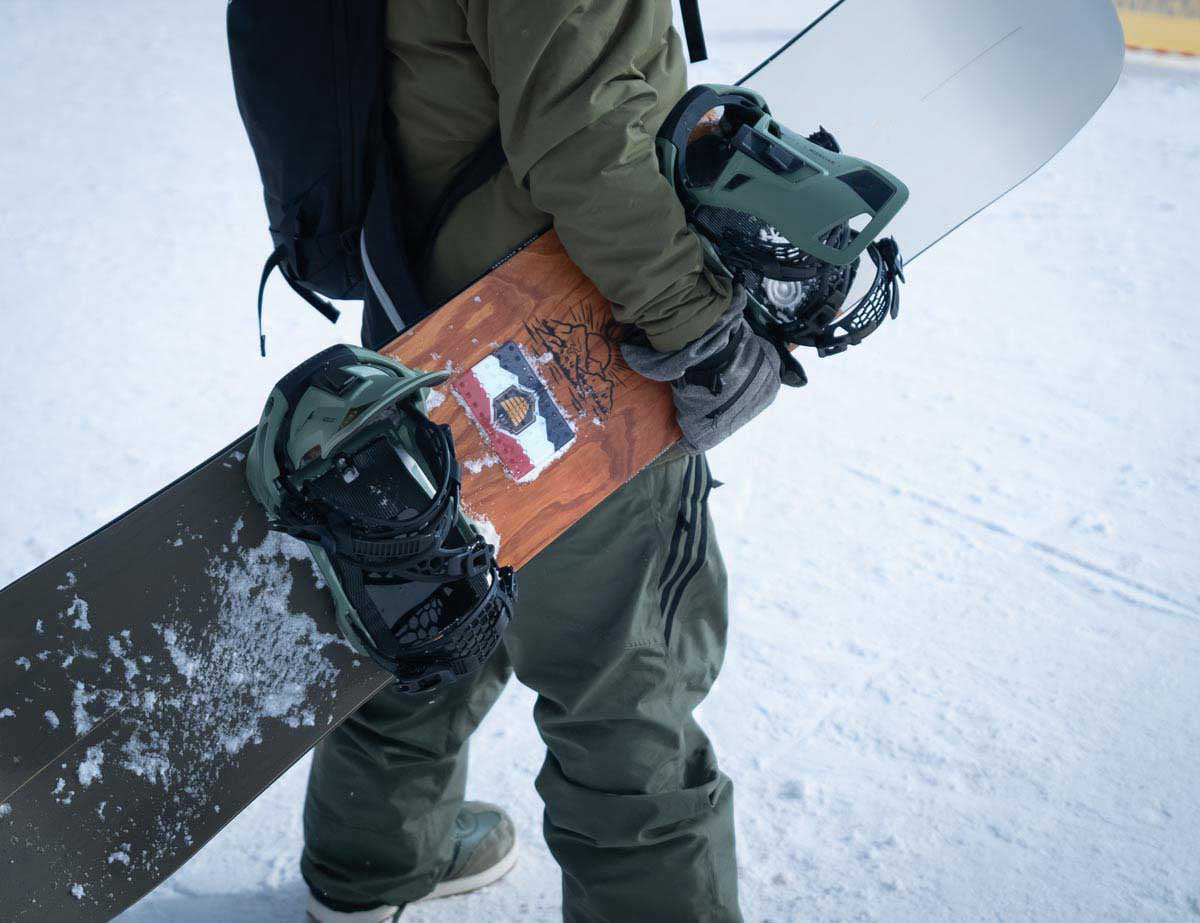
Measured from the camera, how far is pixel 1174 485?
7.94ft

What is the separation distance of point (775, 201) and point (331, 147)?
0.52 m

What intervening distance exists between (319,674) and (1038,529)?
1.69 metres

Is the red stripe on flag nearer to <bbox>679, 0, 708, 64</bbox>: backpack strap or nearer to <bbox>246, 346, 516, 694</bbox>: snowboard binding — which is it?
<bbox>246, 346, 516, 694</bbox>: snowboard binding

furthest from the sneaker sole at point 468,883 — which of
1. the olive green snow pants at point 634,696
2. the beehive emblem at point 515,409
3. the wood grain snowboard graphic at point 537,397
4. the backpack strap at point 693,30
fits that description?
the backpack strap at point 693,30

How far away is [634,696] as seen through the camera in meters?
1.29

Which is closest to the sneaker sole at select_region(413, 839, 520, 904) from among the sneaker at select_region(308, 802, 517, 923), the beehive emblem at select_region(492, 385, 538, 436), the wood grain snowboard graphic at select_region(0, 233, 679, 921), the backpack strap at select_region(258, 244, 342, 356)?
the sneaker at select_region(308, 802, 517, 923)

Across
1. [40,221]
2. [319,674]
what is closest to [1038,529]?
[319,674]

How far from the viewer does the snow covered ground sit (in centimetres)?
166

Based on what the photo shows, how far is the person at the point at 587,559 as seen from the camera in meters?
1.07

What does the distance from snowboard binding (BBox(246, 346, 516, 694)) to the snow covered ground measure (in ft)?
2.38

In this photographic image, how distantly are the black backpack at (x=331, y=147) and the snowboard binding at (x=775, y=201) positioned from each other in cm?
24

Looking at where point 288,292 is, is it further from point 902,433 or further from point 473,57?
point 473,57

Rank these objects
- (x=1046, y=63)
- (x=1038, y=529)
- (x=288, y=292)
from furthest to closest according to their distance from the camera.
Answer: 1. (x=288, y=292)
2. (x=1038, y=529)
3. (x=1046, y=63)

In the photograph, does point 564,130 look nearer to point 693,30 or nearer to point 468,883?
point 693,30
